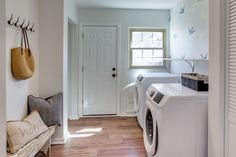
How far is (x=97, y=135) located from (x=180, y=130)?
195cm

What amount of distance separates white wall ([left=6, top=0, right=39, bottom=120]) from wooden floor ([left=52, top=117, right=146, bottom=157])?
82cm

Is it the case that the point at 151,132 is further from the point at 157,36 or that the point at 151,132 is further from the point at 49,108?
the point at 157,36

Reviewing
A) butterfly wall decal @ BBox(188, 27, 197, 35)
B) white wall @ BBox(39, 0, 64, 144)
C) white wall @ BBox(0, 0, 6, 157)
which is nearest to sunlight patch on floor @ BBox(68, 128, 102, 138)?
white wall @ BBox(39, 0, 64, 144)

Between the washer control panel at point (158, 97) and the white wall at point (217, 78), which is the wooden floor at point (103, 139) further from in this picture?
the white wall at point (217, 78)

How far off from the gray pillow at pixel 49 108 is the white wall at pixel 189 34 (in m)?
2.07

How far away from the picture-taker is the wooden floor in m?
3.12

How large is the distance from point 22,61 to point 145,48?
9.80 ft

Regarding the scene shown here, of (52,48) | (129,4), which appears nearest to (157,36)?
(129,4)

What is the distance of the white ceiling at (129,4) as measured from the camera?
4277 mm

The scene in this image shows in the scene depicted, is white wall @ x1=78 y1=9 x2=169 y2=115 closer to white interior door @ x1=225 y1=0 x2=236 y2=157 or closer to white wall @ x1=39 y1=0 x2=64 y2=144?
white wall @ x1=39 y1=0 x2=64 y2=144

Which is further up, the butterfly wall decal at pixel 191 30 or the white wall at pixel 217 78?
the butterfly wall decal at pixel 191 30

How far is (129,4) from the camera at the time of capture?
4.50 m

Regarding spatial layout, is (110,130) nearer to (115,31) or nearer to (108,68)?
(108,68)

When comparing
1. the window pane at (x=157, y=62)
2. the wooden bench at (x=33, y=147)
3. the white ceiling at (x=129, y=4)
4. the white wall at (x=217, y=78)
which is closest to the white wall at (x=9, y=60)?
the wooden bench at (x=33, y=147)
